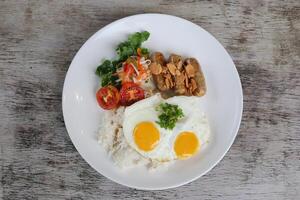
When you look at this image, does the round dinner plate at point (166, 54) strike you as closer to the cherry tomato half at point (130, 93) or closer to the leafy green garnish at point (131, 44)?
the leafy green garnish at point (131, 44)

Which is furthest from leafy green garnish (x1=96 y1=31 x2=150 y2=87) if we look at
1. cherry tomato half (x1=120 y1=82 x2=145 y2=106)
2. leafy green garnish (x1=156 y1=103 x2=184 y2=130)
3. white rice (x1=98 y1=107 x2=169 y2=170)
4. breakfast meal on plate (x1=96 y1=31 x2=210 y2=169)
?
leafy green garnish (x1=156 y1=103 x2=184 y2=130)

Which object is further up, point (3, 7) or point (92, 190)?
point (3, 7)

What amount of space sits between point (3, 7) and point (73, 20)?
2.38 feet

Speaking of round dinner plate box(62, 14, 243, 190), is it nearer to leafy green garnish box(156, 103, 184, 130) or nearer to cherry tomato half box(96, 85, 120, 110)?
cherry tomato half box(96, 85, 120, 110)

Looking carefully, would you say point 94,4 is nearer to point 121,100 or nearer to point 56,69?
point 56,69

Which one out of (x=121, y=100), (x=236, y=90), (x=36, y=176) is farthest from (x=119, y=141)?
(x=236, y=90)

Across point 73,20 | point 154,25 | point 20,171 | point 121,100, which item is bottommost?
point 20,171

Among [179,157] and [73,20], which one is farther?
[73,20]

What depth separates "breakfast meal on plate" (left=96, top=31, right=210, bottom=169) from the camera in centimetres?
412

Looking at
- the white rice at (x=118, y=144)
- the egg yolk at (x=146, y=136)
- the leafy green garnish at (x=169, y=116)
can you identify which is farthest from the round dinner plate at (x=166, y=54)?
the leafy green garnish at (x=169, y=116)

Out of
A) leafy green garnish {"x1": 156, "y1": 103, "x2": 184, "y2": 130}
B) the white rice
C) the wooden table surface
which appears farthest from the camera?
the wooden table surface

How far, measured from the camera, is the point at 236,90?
425cm

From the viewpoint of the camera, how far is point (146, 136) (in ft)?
13.4

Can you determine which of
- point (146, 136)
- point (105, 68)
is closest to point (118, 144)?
point (146, 136)
